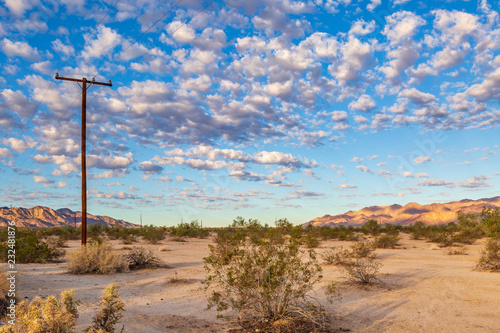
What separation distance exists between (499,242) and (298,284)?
44.1ft

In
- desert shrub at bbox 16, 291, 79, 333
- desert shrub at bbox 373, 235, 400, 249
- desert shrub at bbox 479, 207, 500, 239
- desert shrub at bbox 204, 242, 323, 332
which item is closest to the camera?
Result: desert shrub at bbox 16, 291, 79, 333

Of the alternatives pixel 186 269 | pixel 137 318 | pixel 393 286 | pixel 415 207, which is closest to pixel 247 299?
pixel 137 318

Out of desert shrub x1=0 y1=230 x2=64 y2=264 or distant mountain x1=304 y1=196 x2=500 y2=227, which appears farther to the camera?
distant mountain x1=304 y1=196 x2=500 y2=227

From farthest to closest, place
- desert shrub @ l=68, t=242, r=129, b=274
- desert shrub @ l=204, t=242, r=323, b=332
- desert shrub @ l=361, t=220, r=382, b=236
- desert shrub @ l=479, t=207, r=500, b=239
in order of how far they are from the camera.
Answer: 1. desert shrub @ l=361, t=220, r=382, b=236
2. desert shrub @ l=68, t=242, r=129, b=274
3. desert shrub @ l=479, t=207, r=500, b=239
4. desert shrub @ l=204, t=242, r=323, b=332

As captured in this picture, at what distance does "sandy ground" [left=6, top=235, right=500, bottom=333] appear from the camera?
745cm

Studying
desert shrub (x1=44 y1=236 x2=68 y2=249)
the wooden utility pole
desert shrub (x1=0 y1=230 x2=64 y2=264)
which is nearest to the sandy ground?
the wooden utility pole

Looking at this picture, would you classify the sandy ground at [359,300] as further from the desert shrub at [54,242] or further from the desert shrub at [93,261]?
the desert shrub at [54,242]

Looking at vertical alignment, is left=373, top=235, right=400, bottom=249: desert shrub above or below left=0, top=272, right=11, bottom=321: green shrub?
below

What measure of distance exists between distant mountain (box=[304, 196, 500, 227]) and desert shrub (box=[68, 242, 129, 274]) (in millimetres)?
94800

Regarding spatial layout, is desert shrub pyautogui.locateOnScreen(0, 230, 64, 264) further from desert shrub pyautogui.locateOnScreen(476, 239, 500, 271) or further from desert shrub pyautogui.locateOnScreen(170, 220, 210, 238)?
desert shrub pyautogui.locateOnScreen(170, 220, 210, 238)

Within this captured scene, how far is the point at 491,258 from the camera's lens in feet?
46.9

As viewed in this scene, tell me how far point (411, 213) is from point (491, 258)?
130m

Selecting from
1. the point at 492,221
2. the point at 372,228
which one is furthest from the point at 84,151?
the point at 372,228

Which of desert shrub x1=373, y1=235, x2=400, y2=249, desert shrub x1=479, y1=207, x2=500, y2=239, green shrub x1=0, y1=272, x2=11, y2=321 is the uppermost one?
desert shrub x1=479, y1=207, x2=500, y2=239
